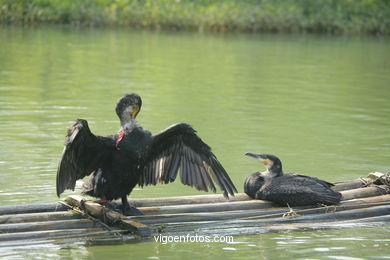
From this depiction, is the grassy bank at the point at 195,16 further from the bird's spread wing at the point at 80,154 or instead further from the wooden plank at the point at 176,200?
the bird's spread wing at the point at 80,154

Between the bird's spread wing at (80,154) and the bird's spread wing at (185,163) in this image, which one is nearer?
the bird's spread wing at (80,154)

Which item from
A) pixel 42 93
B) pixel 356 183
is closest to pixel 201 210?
pixel 356 183

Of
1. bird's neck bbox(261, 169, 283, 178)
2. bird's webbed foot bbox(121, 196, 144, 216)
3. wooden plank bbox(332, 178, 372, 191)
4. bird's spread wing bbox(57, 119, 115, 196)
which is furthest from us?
wooden plank bbox(332, 178, 372, 191)

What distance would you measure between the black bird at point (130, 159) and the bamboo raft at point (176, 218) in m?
0.18


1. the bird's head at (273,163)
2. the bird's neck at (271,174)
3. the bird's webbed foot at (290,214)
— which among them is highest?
the bird's head at (273,163)

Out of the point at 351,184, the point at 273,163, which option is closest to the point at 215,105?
the point at 351,184

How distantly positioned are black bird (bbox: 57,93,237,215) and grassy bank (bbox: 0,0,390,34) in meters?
18.0

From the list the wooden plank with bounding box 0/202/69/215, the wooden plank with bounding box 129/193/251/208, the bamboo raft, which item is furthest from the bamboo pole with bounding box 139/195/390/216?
the wooden plank with bounding box 0/202/69/215

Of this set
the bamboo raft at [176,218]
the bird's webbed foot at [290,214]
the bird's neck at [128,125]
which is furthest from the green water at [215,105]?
the bird's neck at [128,125]

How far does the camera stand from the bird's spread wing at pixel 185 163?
6164mm

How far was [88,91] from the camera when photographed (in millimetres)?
13375

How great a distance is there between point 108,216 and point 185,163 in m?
0.83

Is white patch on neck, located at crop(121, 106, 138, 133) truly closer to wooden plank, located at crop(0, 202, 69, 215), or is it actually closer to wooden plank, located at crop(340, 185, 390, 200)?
wooden plank, located at crop(0, 202, 69, 215)

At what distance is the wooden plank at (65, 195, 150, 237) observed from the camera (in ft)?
18.9
